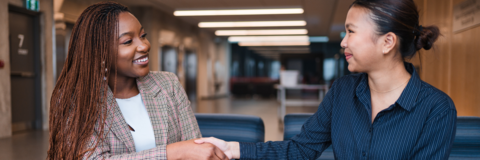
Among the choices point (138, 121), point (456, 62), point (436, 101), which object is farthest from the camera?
point (456, 62)

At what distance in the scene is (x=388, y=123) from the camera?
1.11 m

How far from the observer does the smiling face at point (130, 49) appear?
3.96 ft

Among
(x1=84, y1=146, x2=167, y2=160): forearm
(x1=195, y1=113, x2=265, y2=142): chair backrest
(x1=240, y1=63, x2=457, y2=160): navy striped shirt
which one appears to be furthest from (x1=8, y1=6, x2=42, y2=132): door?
(x1=240, y1=63, x2=457, y2=160): navy striped shirt

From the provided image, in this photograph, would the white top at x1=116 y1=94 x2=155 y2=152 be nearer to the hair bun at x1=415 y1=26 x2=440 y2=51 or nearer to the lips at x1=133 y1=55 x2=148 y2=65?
the lips at x1=133 y1=55 x2=148 y2=65

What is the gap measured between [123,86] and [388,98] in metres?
1.02

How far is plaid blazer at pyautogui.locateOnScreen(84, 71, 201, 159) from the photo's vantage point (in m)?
1.11

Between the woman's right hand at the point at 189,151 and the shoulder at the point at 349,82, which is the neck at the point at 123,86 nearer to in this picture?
the woman's right hand at the point at 189,151

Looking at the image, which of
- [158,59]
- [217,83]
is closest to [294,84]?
[158,59]

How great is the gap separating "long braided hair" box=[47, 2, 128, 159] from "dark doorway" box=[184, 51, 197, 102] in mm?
11393

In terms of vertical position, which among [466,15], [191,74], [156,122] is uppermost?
[466,15]

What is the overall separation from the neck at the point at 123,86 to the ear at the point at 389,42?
0.97 m

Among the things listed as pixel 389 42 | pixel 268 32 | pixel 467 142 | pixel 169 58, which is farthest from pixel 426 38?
pixel 268 32

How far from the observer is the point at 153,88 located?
1.40 m

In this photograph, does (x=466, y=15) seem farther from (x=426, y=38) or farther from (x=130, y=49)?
(x=130, y=49)
